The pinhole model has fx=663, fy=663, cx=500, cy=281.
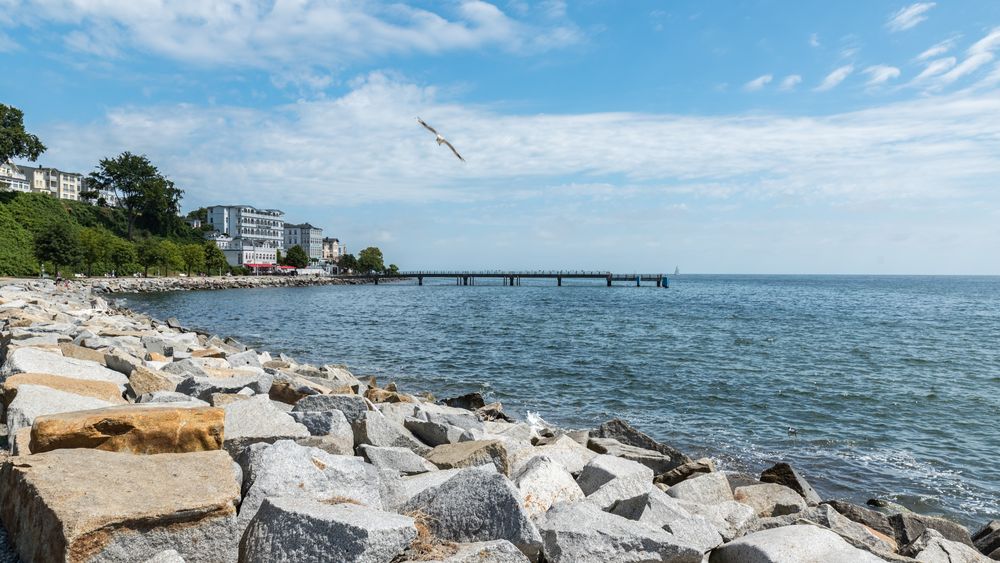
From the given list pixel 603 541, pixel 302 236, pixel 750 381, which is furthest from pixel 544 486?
pixel 302 236

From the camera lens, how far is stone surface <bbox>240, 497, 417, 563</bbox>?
3.41 metres

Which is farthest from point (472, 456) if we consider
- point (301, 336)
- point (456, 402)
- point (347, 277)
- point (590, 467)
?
point (347, 277)

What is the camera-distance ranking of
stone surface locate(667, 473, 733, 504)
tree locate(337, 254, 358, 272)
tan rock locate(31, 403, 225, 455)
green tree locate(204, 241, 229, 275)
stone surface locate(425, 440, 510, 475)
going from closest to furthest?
tan rock locate(31, 403, 225, 455), stone surface locate(425, 440, 510, 475), stone surface locate(667, 473, 733, 504), green tree locate(204, 241, 229, 275), tree locate(337, 254, 358, 272)

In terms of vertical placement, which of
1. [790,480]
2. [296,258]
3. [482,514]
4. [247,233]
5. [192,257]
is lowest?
[790,480]

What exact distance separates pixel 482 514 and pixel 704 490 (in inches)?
162

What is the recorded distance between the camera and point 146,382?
25.7 feet

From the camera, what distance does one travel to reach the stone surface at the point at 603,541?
4.25m

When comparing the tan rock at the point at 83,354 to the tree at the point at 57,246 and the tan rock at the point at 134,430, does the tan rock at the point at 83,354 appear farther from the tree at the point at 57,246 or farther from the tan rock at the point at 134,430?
the tree at the point at 57,246

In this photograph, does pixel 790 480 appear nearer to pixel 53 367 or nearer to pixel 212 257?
pixel 53 367

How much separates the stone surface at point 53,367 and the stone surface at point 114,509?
396 centimetres

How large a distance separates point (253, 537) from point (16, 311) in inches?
731

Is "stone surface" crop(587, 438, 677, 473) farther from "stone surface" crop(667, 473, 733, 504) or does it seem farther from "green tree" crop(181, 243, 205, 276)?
"green tree" crop(181, 243, 205, 276)

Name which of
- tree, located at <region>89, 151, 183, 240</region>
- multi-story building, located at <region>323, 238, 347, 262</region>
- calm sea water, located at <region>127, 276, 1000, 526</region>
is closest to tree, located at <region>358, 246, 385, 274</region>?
multi-story building, located at <region>323, 238, 347, 262</region>

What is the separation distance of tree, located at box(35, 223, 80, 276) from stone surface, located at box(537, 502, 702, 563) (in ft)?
240
